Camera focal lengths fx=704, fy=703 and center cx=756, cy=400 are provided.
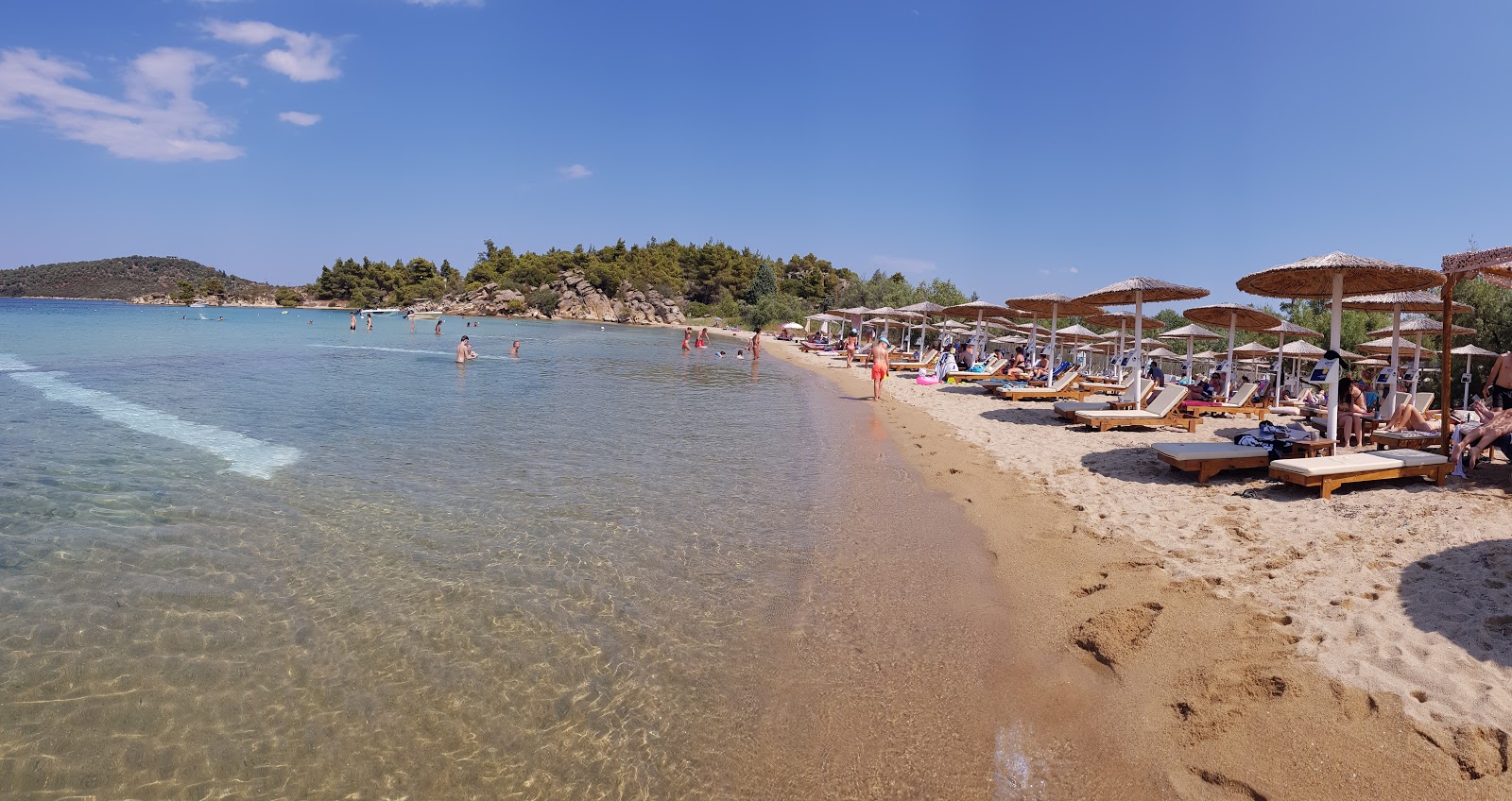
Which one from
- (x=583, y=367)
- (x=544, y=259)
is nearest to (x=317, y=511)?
(x=583, y=367)

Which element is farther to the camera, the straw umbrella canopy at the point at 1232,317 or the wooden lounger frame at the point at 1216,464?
the straw umbrella canopy at the point at 1232,317

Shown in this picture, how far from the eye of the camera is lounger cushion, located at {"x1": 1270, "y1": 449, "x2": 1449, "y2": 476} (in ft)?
19.6

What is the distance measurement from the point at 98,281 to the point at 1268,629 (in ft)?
628

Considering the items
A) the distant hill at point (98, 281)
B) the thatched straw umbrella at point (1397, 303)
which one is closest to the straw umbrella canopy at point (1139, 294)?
the thatched straw umbrella at point (1397, 303)

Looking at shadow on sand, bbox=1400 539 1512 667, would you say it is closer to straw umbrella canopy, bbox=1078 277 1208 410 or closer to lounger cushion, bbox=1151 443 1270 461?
lounger cushion, bbox=1151 443 1270 461

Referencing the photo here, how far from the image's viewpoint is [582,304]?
7362cm

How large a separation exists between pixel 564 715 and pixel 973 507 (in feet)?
15.2

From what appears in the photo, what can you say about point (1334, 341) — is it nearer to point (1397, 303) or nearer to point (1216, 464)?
point (1216, 464)

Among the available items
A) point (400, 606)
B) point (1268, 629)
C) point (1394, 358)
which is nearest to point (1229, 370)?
point (1394, 358)

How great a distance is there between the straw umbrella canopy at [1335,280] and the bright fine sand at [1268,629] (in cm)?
177

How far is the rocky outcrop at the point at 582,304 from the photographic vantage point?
7169cm

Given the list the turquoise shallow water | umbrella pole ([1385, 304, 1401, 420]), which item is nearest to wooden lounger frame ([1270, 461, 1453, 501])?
the turquoise shallow water

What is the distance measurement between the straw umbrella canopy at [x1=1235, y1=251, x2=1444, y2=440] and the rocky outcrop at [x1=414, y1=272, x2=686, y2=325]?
6390 cm

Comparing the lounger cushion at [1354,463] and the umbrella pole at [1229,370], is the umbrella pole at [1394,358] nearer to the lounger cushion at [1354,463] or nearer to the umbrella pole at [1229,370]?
the umbrella pole at [1229,370]
